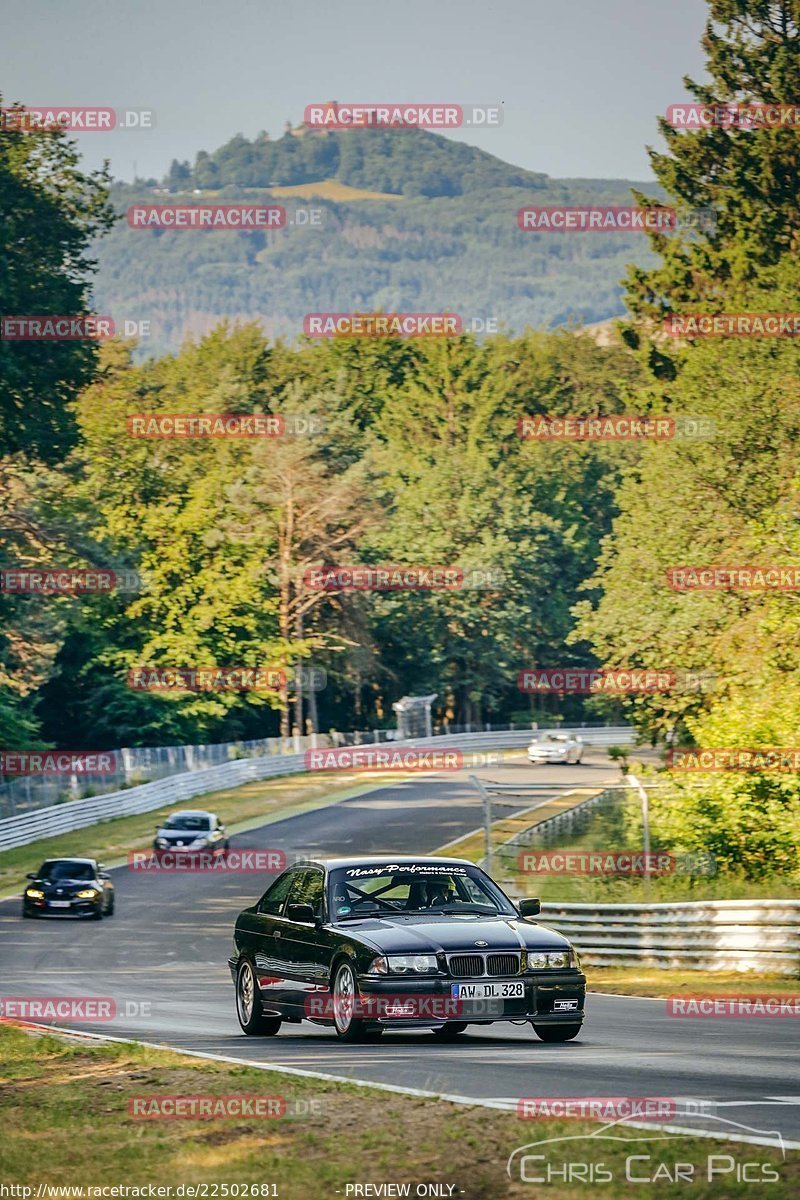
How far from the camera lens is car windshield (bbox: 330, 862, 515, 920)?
14.1 meters

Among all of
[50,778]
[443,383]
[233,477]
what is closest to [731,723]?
[50,778]

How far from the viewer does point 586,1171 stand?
26.4 feet

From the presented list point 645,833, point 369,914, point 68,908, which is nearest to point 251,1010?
point 369,914

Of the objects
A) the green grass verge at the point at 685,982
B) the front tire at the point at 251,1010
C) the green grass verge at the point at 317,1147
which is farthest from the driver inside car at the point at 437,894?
the green grass verge at the point at 685,982

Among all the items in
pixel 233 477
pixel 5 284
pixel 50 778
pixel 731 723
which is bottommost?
pixel 50 778

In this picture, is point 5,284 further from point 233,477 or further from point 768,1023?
point 768,1023

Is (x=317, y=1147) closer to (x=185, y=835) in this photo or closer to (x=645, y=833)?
(x=645, y=833)

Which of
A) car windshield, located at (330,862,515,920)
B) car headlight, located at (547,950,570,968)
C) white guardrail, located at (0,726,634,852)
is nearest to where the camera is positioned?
car headlight, located at (547,950,570,968)

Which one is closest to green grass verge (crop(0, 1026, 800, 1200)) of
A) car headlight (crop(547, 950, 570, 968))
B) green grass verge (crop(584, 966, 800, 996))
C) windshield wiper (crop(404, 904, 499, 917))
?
car headlight (crop(547, 950, 570, 968))

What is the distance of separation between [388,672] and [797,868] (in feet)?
198

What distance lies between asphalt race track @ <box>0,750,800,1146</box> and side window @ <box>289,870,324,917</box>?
44.5 inches

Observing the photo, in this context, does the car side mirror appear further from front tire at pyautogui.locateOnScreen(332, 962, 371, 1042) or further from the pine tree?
the pine tree

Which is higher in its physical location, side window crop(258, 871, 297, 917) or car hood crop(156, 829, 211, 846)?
side window crop(258, 871, 297, 917)

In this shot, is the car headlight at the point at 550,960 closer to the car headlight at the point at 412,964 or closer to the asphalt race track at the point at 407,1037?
the asphalt race track at the point at 407,1037
